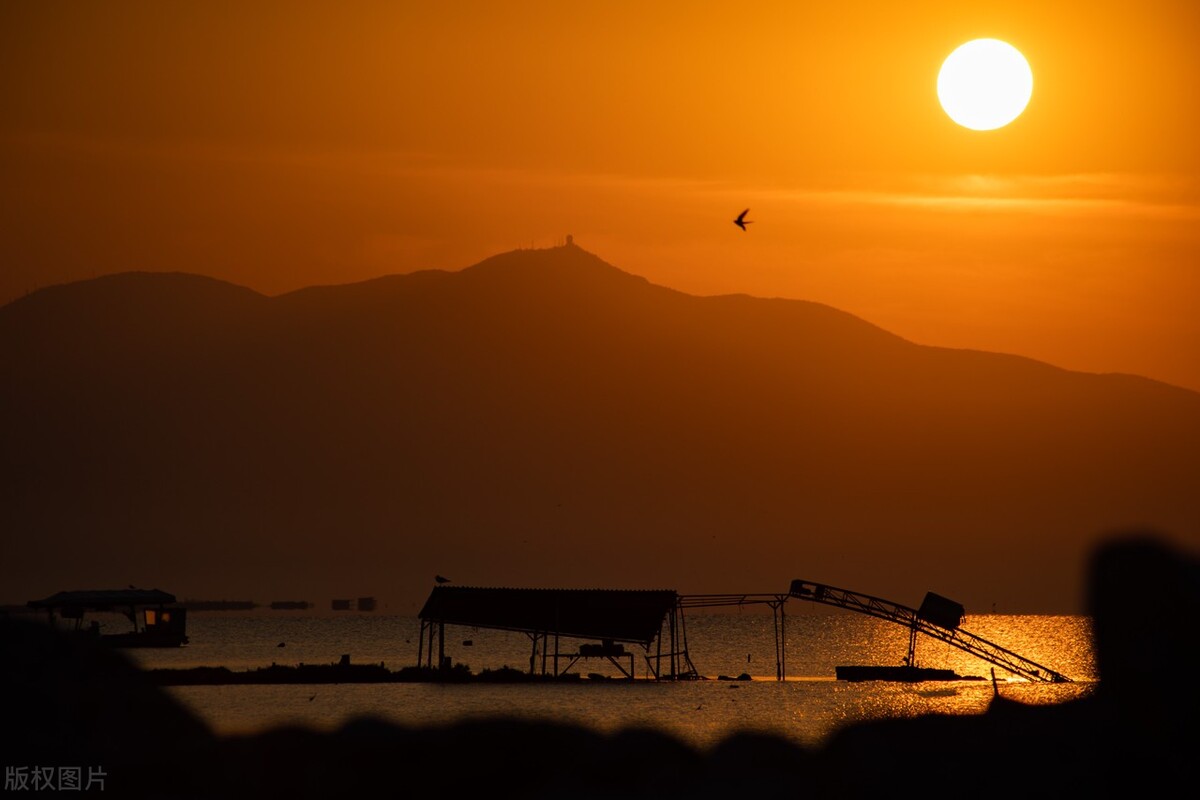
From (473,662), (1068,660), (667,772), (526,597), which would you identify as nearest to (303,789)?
(667,772)

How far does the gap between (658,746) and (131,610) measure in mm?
126330

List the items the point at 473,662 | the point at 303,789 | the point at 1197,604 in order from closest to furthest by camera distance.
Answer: the point at 1197,604, the point at 303,789, the point at 473,662

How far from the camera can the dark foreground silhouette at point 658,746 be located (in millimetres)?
24500

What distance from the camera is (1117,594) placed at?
1049 inches

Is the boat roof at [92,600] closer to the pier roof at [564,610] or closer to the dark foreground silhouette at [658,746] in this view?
the pier roof at [564,610]

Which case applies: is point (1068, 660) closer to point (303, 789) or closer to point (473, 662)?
point (473, 662)

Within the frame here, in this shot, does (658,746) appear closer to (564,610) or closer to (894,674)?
(564,610)

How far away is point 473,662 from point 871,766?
5065 inches

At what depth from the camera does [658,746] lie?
28.9 meters

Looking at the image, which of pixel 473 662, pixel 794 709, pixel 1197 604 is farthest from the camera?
pixel 473 662

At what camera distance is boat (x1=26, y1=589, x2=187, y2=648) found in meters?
133

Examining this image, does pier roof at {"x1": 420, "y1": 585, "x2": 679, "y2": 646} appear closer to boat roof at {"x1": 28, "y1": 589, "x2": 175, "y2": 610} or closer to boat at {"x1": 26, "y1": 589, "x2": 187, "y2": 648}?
boat at {"x1": 26, "y1": 589, "x2": 187, "y2": 648}

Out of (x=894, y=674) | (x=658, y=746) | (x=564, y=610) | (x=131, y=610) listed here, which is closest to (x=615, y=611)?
(x=564, y=610)

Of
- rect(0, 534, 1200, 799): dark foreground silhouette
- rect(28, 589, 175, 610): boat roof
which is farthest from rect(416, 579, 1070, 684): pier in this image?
rect(0, 534, 1200, 799): dark foreground silhouette
